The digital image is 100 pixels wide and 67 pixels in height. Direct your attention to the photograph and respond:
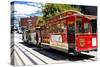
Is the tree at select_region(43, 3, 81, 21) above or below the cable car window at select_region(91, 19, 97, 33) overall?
above

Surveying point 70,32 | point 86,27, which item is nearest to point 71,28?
point 70,32

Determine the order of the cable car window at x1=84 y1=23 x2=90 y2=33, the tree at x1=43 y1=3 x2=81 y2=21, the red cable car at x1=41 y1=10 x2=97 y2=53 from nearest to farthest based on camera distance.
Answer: the tree at x1=43 y1=3 x2=81 y2=21 → the red cable car at x1=41 y1=10 x2=97 y2=53 → the cable car window at x1=84 y1=23 x2=90 y2=33

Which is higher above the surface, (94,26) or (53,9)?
(53,9)

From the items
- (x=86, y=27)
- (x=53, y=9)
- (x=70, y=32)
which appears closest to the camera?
(x=53, y=9)

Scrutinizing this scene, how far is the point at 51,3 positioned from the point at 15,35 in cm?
78

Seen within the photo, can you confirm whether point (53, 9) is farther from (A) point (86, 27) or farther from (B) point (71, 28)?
(A) point (86, 27)

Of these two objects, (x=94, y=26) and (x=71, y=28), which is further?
(x=94, y=26)

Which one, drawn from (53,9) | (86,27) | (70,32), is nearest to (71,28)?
(70,32)

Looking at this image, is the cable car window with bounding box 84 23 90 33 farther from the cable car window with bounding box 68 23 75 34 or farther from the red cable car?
the cable car window with bounding box 68 23 75 34

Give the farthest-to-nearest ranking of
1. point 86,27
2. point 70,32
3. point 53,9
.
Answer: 1. point 86,27
2. point 70,32
3. point 53,9

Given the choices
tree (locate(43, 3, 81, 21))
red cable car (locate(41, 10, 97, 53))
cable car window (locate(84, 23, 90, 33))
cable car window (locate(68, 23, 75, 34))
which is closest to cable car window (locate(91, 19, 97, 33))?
red cable car (locate(41, 10, 97, 53))

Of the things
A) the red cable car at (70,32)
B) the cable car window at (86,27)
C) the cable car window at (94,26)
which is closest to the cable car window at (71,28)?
the red cable car at (70,32)

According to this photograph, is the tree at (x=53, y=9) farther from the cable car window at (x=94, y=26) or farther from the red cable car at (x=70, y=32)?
the cable car window at (x=94, y=26)
